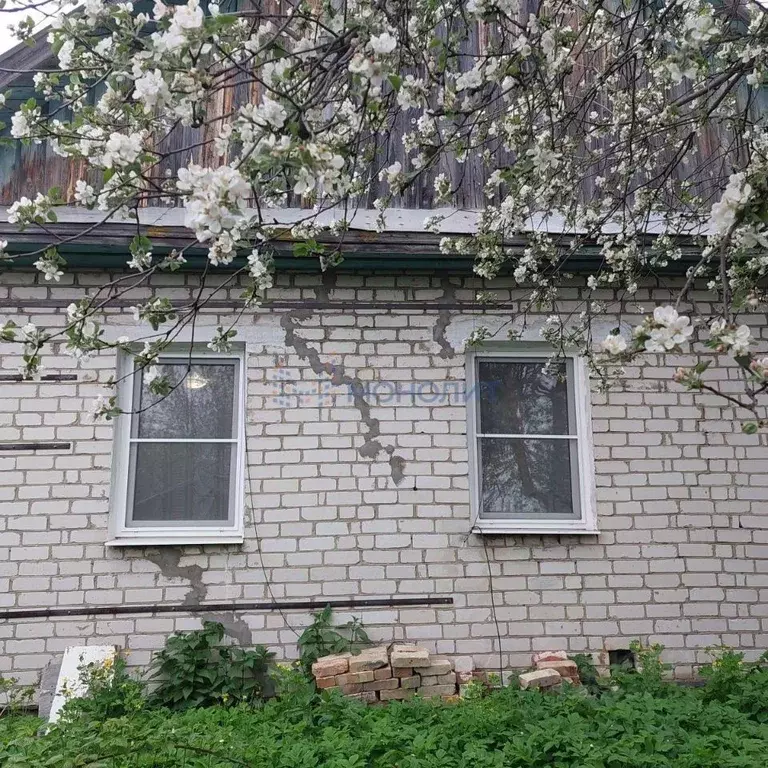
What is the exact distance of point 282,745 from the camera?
363 cm

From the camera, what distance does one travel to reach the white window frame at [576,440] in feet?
17.1

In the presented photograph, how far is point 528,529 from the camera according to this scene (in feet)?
17.0

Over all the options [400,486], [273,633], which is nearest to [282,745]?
[273,633]

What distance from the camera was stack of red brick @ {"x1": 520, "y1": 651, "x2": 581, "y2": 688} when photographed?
464 cm

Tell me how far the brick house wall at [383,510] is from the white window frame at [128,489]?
0.08 m

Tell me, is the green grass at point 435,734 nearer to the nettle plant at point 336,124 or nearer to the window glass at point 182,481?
the window glass at point 182,481

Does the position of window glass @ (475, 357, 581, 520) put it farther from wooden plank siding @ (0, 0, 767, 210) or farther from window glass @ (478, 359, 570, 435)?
wooden plank siding @ (0, 0, 767, 210)

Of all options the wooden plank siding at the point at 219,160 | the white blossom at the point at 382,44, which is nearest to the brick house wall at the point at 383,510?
the wooden plank siding at the point at 219,160

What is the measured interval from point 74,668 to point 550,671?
2.96m

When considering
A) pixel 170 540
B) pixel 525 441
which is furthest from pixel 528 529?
pixel 170 540

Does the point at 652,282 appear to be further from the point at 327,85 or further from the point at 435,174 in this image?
the point at 327,85

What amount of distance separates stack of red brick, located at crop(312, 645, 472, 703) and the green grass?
22 centimetres

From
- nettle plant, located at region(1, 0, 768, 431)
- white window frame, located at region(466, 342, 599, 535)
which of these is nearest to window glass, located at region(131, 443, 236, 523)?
white window frame, located at region(466, 342, 599, 535)

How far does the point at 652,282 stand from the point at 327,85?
3749 mm
